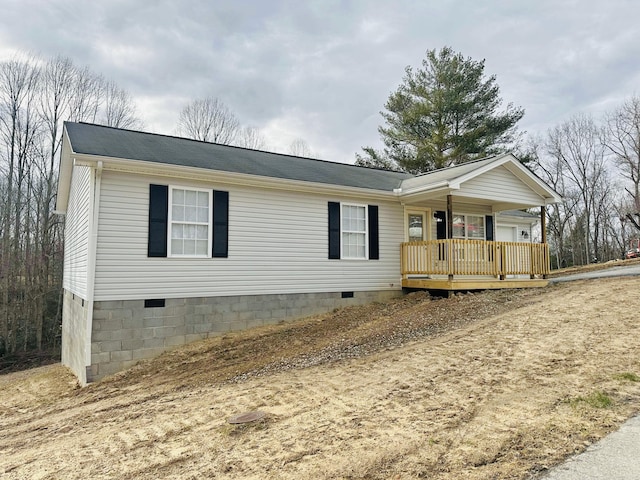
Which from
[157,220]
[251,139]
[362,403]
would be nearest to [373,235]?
[157,220]

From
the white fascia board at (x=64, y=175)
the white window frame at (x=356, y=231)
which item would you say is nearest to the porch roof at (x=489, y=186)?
the white window frame at (x=356, y=231)

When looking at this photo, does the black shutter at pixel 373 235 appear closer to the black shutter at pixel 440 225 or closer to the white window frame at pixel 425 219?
the white window frame at pixel 425 219

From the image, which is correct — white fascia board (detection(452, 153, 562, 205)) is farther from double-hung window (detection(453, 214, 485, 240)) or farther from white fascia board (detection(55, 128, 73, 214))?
white fascia board (detection(55, 128, 73, 214))

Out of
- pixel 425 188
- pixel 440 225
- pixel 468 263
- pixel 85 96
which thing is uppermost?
pixel 85 96

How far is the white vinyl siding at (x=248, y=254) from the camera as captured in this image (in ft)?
25.2

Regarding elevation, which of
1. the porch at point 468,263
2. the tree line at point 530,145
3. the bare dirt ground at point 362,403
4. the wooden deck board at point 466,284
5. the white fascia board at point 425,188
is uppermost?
the tree line at point 530,145

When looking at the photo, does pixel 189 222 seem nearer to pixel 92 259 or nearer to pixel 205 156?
pixel 92 259

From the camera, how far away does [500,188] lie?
11703mm

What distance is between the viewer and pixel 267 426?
403 centimetres

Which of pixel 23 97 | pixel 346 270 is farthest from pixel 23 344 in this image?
pixel 346 270

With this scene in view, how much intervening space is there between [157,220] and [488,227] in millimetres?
10131

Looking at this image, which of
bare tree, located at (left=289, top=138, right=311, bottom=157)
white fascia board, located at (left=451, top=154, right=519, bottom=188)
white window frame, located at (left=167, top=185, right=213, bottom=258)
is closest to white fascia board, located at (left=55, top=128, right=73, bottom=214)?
white window frame, located at (left=167, top=185, right=213, bottom=258)

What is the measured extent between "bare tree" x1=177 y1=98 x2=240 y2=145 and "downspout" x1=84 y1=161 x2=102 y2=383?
20323 millimetres

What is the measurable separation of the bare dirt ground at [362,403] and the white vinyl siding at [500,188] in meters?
3.81
